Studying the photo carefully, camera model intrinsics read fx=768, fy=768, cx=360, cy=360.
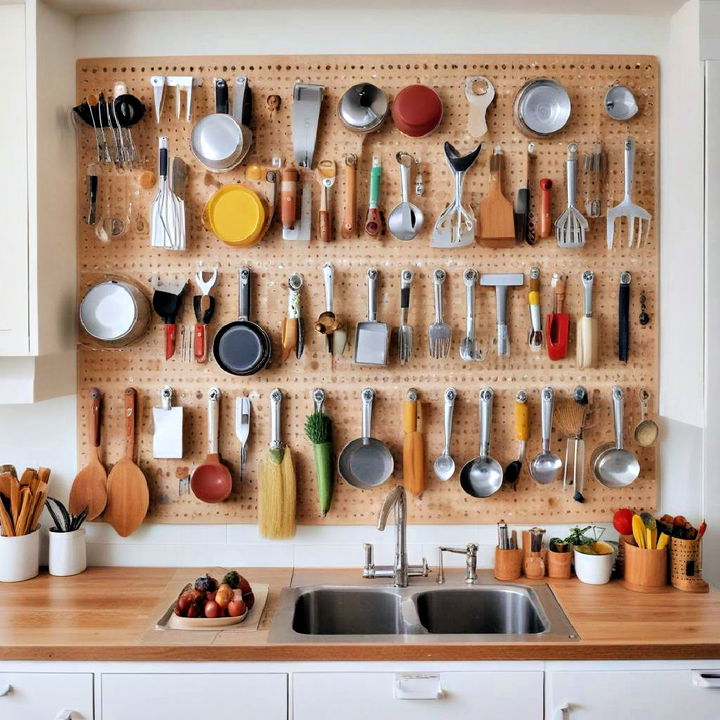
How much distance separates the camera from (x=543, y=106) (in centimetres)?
230

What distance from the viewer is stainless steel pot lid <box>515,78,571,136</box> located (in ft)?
7.49

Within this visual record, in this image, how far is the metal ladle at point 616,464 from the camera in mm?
2311

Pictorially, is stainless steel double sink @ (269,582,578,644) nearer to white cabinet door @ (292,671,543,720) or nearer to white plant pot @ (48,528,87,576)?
white cabinet door @ (292,671,543,720)

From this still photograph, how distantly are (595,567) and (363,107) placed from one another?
149 centimetres

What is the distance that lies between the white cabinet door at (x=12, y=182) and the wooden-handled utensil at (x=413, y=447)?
109cm

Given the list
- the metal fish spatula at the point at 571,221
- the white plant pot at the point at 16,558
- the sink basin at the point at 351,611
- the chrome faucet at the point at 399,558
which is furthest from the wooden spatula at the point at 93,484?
the metal fish spatula at the point at 571,221

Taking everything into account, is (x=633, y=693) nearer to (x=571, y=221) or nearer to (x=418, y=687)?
(x=418, y=687)

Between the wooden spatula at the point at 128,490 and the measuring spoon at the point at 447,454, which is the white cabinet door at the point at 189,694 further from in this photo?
the measuring spoon at the point at 447,454

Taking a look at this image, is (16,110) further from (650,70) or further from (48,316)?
(650,70)

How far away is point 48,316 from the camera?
2141 mm

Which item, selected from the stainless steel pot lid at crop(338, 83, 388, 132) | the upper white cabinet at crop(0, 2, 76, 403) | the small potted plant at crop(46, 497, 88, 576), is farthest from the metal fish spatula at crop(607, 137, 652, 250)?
the small potted plant at crop(46, 497, 88, 576)

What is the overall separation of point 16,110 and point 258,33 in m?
0.74

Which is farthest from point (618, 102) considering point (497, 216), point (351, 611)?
point (351, 611)

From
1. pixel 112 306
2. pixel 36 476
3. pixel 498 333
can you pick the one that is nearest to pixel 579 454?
pixel 498 333
